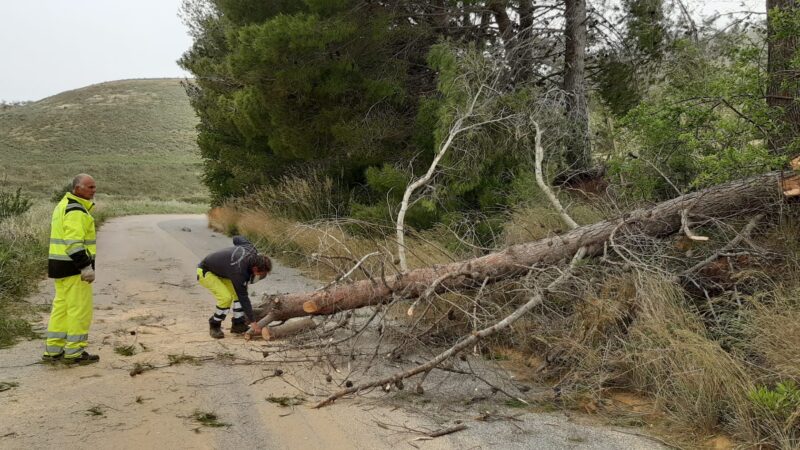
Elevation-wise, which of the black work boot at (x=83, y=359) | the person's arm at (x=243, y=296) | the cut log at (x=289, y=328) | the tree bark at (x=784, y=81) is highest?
the tree bark at (x=784, y=81)

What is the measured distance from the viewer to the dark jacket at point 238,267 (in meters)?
6.23

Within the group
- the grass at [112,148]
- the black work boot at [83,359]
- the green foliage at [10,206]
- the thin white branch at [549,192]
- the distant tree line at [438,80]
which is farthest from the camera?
the grass at [112,148]

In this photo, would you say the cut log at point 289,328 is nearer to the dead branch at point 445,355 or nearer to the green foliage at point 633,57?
the dead branch at point 445,355

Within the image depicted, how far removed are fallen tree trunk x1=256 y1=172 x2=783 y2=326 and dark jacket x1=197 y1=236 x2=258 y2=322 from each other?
2.35ft

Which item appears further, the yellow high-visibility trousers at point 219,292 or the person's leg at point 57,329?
the yellow high-visibility trousers at point 219,292

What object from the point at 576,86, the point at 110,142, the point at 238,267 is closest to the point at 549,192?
the point at 576,86

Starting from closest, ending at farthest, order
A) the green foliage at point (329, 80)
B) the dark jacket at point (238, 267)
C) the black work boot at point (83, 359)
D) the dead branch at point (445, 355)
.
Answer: the dead branch at point (445, 355) < the black work boot at point (83, 359) < the dark jacket at point (238, 267) < the green foliage at point (329, 80)

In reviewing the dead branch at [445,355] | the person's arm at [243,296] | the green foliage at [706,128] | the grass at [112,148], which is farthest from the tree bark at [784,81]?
the grass at [112,148]

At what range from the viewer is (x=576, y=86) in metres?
10.5

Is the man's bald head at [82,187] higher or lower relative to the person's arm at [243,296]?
higher

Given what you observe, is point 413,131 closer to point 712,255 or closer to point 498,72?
point 498,72

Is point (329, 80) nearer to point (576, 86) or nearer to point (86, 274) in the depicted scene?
point (576, 86)

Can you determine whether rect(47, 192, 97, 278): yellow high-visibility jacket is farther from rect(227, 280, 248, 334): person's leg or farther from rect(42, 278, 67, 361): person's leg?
rect(227, 280, 248, 334): person's leg

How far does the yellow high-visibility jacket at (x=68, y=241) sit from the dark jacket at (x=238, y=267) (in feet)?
4.27
